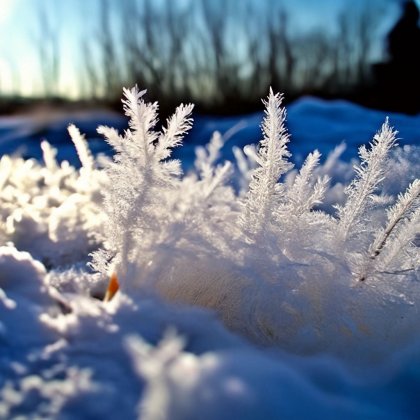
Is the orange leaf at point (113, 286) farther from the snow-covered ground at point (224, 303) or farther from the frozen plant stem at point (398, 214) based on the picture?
the frozen plant stem at point (398, 214)

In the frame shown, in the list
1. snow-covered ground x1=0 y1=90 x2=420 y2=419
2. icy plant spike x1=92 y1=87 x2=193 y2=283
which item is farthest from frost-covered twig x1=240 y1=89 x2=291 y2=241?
icy plant spike x1=92 y1=87 x2=193 y2=283

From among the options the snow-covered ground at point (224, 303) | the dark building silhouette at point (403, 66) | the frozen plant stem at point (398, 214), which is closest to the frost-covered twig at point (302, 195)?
the snow-covered ground at point (224, 303)

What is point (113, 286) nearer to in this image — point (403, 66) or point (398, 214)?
point (398, 214)

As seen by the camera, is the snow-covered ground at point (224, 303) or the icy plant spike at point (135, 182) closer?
the snow-covered ground at point (224, 303)

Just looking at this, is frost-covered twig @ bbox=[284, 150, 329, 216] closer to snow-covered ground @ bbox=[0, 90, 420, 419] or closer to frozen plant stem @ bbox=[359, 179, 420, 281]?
snow-covered ground @ bbox=[0, 90, 420, 419]

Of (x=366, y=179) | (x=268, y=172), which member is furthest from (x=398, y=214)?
(x=268, y=172)

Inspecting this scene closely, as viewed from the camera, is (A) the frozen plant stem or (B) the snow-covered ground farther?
(A) the frozen plant stem
